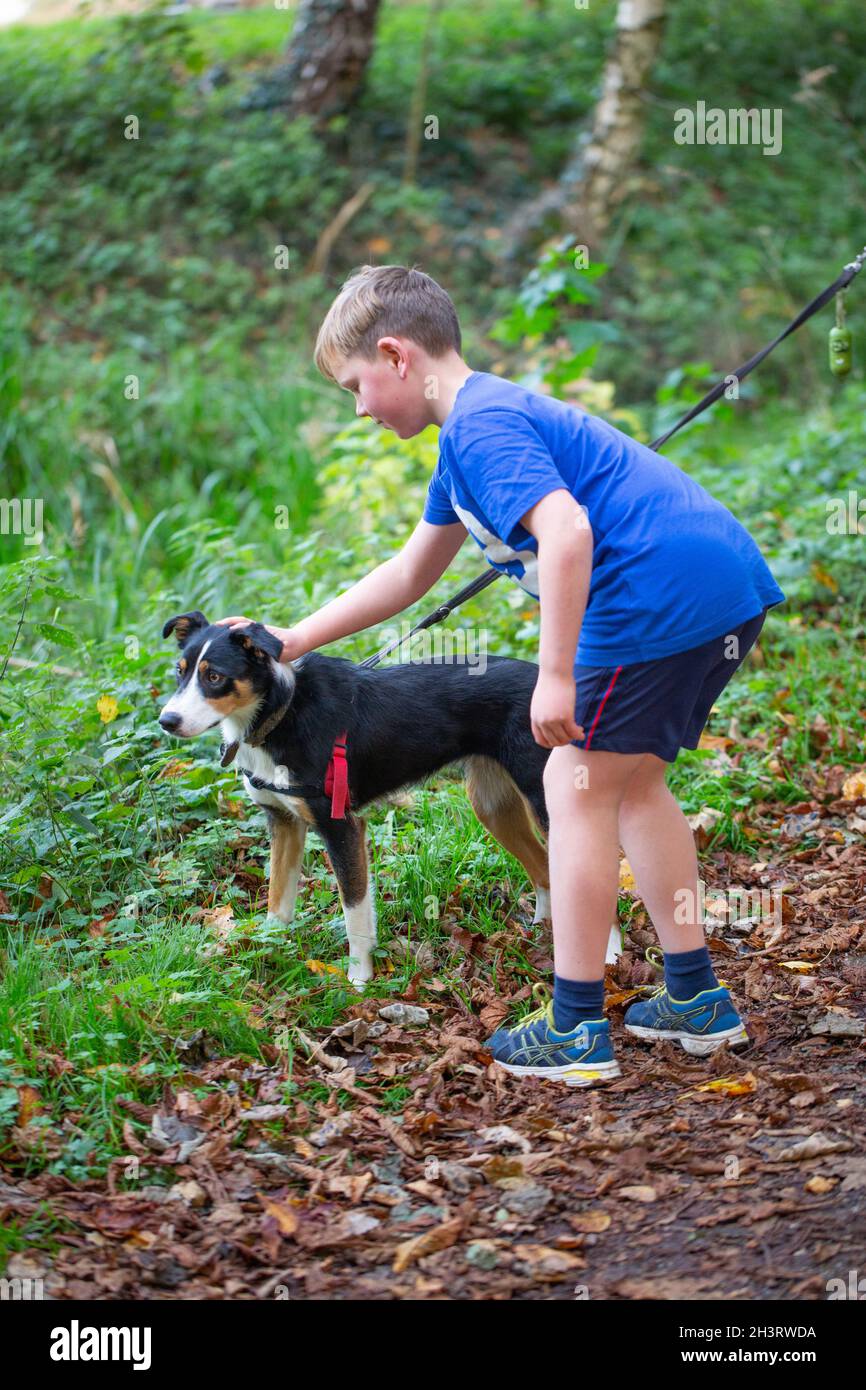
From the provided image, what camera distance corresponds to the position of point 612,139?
10641 millimetres

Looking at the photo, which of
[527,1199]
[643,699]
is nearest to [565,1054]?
[527,1199]

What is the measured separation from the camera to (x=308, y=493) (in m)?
7.91

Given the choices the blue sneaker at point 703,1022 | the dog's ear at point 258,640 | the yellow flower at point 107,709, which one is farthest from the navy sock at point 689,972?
the yellow flower at point 107,709

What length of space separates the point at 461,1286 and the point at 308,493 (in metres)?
6.09

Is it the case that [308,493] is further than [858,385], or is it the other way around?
[858,385]

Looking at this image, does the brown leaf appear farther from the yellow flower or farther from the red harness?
the yellow flower

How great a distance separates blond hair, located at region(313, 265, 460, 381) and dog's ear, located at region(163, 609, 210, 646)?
1.07 m

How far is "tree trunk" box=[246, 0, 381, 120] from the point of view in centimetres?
1176

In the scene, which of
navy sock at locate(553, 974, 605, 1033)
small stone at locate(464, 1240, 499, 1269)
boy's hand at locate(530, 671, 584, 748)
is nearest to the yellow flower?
navy sock at locate(553, 974, 605, 1033)

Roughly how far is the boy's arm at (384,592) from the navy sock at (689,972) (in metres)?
1.27

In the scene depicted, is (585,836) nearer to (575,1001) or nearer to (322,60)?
(575,1001)

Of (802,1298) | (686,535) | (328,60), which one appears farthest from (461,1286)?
(328,60)

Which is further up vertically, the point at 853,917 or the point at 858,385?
the point at 858,385

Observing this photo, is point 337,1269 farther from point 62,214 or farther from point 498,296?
point 62,214
